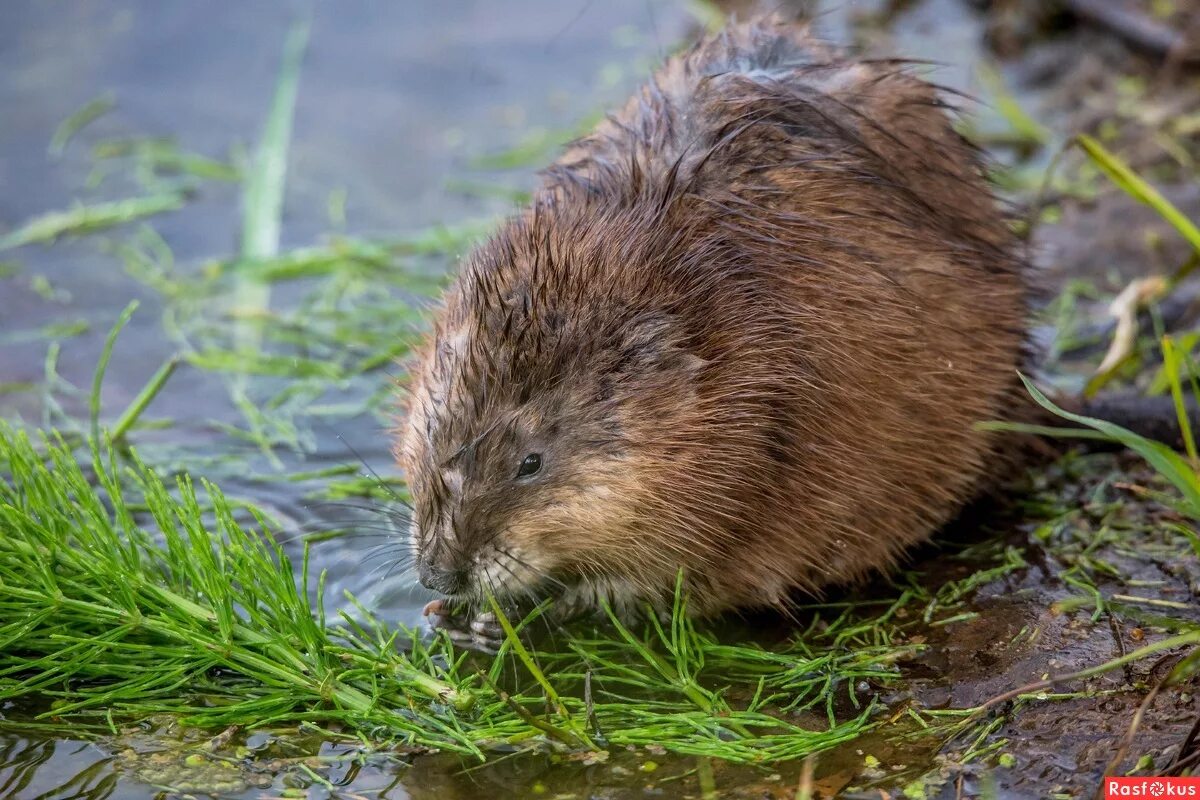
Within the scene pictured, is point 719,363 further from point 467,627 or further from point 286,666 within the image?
point 286,666

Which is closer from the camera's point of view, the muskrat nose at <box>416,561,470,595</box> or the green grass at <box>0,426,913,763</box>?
the green grass at <box>0,426,913,763</box>

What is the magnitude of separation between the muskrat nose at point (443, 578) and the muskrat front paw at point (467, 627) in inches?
10.5

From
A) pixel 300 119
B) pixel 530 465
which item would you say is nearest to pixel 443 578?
pixel 530 465

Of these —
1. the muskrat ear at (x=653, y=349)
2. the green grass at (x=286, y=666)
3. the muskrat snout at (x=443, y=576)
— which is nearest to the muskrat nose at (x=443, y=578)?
the muskrat snout at (x=443, y=576)

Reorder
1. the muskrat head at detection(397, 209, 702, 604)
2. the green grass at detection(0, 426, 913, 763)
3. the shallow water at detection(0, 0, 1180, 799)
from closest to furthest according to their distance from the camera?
the green grass at detection(0, 426, 913, 763)
the muskrat head at detection(397, 209, 702, 604)
the shallow water at detection(0, 0, 1180, 799)

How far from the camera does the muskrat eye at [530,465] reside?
11.9ft

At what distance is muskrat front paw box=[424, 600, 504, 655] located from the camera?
12.8ft

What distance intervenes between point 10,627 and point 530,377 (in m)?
1.39

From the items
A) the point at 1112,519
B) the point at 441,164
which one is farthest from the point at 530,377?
the point at 441,164

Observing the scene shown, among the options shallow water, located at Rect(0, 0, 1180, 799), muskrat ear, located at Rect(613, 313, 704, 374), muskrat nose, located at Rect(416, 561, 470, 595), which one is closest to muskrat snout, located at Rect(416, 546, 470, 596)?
muskrat nose, located at Rect(416, 561, 470, 595)

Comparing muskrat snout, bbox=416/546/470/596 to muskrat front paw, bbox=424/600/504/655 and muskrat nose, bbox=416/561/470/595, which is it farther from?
muskrat front paw, bbox=424/600/504/655

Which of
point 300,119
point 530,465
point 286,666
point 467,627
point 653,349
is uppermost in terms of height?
point 300,119

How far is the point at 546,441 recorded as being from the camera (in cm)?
363

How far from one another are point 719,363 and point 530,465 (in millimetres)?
552
